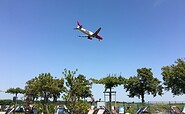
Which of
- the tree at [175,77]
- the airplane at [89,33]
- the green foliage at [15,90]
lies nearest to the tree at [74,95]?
the airplane at [89,33]

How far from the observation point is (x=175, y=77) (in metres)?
40.8

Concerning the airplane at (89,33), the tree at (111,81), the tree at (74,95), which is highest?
the airplane at (89,33)

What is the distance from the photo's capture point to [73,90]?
477 inches

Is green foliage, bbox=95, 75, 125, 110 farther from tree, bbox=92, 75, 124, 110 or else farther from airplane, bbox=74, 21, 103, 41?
airplane, bbox=74, 21, 103, 41

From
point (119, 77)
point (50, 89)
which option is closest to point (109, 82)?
point (119, 77)

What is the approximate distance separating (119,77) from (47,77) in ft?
36.6

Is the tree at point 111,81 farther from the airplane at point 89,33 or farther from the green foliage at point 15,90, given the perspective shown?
the green foliage at point 15,90

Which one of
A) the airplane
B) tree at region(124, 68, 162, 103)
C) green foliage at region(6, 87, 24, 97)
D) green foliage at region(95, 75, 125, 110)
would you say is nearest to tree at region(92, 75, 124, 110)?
green foliage at region(95, 75, 125, 110)

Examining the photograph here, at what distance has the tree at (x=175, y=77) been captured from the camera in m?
39.3

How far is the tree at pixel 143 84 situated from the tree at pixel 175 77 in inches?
149

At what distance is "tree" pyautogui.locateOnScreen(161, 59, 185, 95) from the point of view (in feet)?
129

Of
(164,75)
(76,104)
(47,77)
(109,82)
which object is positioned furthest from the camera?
(164,75)

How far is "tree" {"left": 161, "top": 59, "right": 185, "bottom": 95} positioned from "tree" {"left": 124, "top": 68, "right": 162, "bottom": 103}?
379 cm

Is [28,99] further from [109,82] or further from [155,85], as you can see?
[155,85]
